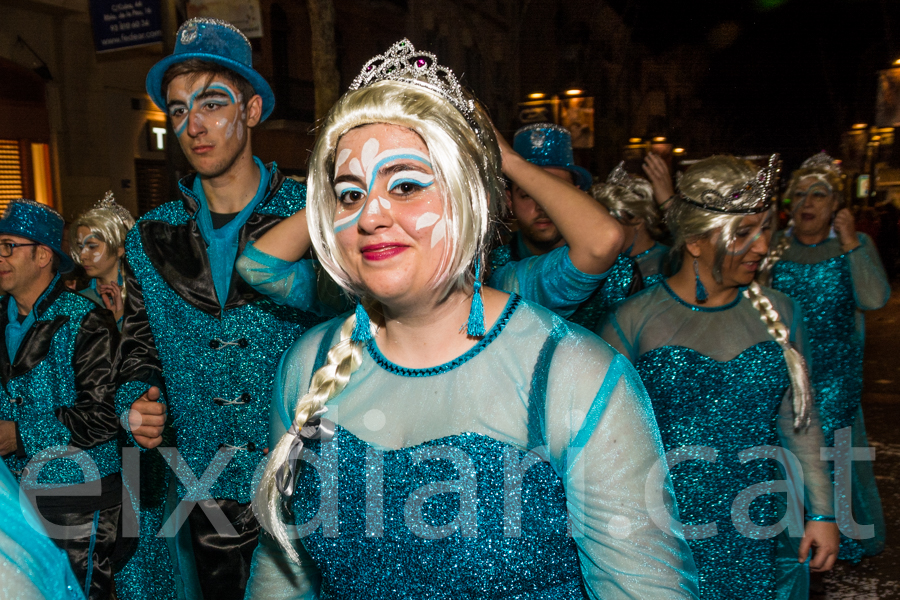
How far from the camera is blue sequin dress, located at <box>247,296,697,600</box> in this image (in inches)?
51.1

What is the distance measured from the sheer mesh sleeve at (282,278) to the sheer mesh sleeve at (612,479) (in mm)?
1256

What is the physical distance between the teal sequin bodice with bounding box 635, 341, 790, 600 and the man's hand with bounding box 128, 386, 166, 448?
1826 mm

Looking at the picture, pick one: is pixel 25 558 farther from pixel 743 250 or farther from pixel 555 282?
pixel 743 250

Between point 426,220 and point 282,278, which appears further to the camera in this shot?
point 282,278

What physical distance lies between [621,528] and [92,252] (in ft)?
15.5

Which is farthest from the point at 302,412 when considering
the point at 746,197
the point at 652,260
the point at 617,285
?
the point at 652,260

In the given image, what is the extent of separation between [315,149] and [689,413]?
1767mm

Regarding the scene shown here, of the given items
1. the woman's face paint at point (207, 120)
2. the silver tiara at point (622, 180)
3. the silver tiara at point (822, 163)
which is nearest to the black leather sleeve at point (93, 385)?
the woman's face paint at point (207, 120)

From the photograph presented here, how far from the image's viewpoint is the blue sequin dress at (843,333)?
462cm

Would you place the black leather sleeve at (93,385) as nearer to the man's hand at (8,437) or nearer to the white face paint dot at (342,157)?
the man's hand at (8,437)

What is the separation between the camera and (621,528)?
128 cm

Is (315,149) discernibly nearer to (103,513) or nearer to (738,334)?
(738,334)

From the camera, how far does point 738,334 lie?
107 inches

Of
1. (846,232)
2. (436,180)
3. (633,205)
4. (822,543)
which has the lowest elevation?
(822,543)
